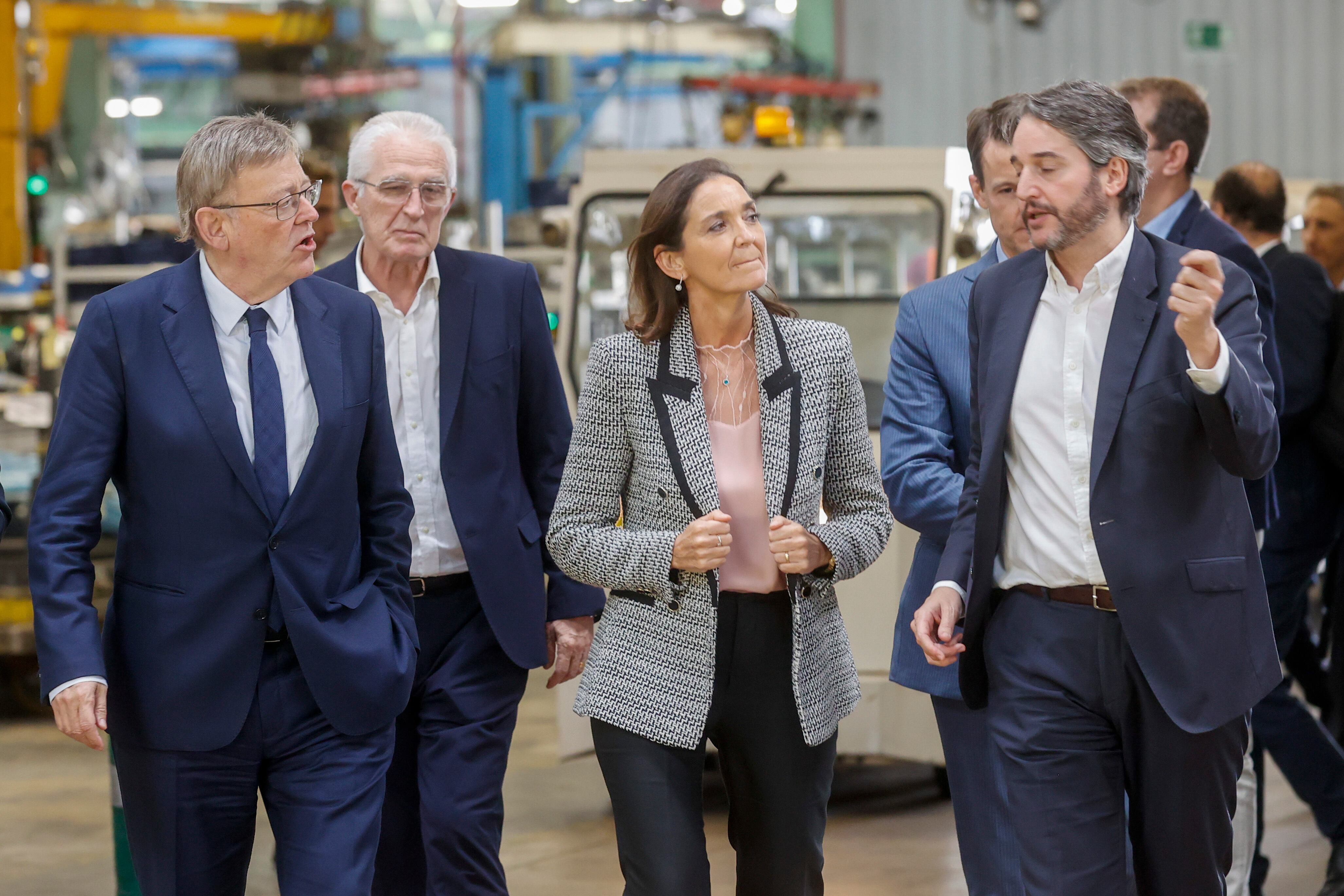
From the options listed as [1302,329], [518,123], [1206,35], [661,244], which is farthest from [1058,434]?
[518,123]

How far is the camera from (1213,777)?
2.65m

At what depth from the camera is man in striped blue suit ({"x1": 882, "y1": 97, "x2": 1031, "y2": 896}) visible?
3109mm

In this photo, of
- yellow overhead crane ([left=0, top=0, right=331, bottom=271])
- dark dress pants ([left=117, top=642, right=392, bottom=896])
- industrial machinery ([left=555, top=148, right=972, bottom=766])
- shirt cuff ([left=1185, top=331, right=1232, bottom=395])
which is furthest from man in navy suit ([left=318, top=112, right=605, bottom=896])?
yellow overhead crane ([left=0, top=0, right=331, bottom=271])

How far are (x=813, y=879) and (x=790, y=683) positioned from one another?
0.37 metres

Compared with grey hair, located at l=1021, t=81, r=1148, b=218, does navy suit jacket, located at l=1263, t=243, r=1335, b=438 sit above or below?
below

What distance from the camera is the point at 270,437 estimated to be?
Answer: 269cm

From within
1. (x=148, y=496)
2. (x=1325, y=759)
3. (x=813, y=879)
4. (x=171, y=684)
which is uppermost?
(x=148, y=496)

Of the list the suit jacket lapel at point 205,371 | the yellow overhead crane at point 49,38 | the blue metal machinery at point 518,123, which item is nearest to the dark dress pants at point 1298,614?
the suit jacket lapel at point 205,371

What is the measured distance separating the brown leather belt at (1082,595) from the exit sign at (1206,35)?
13.2 metres

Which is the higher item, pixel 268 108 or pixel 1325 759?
pixel 268 108

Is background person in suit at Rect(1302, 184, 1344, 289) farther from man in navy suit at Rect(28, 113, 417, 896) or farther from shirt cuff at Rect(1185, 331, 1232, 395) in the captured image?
man in navy suit at Rect(28, 113, 417, 896)

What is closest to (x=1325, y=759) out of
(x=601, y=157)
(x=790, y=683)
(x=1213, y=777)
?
(x=1213, y=777)

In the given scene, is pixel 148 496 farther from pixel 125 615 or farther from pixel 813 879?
pixel 813 879

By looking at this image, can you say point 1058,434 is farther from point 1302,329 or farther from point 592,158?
point 592,158
